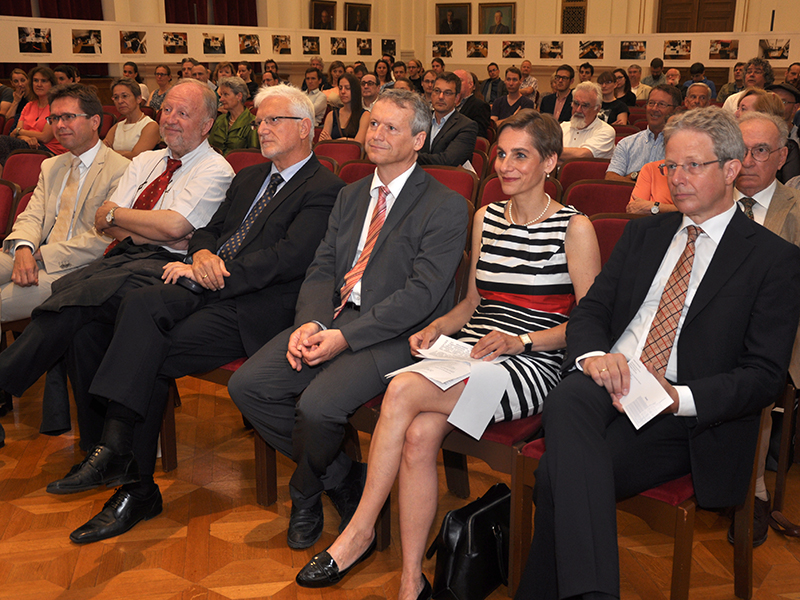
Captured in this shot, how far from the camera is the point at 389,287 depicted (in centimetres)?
245

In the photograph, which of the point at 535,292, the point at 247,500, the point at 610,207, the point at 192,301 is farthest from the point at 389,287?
the point at 610,207

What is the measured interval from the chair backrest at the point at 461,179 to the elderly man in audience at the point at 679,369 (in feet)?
5.39

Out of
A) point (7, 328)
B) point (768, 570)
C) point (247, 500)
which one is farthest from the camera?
point (7, 328)

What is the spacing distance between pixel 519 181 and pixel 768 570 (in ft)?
4.64

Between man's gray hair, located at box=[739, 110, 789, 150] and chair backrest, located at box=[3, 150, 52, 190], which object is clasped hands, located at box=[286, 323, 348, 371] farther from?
chair backrest, located at box=[3, 150, 52, 190]

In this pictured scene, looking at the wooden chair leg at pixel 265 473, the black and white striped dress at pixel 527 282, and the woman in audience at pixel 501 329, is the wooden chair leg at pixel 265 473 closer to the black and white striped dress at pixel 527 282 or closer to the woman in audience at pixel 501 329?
the woman in audience at pixel 501 329

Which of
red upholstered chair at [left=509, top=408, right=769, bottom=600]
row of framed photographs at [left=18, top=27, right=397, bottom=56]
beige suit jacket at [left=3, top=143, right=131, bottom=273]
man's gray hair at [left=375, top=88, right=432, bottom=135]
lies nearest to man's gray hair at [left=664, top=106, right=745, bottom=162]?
red upholstered chair at [left=509, top=408, right=769, bottom=600]

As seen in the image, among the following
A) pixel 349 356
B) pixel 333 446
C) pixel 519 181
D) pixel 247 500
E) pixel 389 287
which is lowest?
pixel 247 500

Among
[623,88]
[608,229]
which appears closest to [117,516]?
[608,229]

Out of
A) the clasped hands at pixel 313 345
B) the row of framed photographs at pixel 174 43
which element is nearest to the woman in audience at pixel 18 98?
the row of framed photographs at pixel 174 43

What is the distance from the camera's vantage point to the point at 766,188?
8.18 feet

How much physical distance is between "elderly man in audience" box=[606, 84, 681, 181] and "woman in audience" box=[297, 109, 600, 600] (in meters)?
2.13

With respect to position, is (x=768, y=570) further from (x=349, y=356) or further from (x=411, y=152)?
(x=411, y=152)

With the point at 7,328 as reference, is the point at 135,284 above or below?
above
